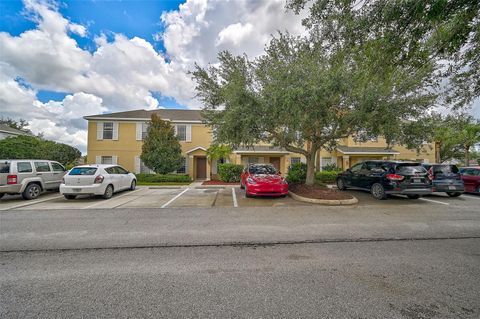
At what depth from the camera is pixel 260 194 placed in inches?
353

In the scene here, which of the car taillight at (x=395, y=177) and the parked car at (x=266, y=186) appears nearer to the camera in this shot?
the car taillight at (x=395, y=177)

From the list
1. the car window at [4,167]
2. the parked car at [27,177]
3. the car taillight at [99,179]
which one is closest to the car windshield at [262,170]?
the car taillight at [99,179]

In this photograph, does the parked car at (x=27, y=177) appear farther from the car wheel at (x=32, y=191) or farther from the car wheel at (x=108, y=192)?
the car wheel at (x=108, y=192)

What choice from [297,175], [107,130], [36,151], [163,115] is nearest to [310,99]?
[297,175]

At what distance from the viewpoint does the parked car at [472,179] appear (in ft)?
34.0

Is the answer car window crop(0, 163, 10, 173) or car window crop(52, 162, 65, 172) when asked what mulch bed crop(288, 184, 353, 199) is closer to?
car window crop(52, 162, 65, 172)

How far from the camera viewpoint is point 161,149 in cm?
1600

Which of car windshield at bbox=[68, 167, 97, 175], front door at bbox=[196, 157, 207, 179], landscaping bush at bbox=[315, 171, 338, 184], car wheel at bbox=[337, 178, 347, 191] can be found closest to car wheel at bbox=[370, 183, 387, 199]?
car wheel at bbox=[337, 178, 347, 191]

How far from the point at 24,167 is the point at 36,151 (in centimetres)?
1397

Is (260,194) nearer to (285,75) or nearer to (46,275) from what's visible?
(285,75)

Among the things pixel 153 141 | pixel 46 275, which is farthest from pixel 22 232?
pixel 153 141

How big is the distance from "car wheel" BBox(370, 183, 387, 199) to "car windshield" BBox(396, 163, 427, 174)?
3.17ft


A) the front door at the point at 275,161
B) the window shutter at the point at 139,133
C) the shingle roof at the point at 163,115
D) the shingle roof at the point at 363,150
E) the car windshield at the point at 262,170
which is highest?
the shingle roof at the point at 163,115

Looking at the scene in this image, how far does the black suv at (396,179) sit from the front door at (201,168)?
14232 millimetres
